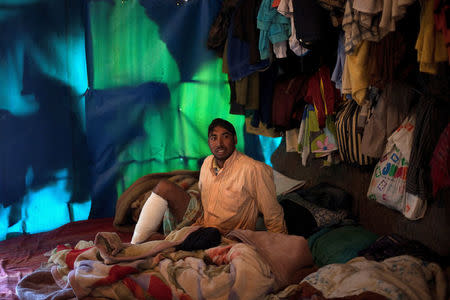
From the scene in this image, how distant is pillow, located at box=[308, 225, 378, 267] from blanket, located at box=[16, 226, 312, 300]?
1.09ft

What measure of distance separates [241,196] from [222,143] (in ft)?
1.19

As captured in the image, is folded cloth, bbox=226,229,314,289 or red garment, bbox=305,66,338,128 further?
red garment, bbox=305,66,338,128

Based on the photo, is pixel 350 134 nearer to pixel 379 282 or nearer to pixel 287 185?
pixel 287 185

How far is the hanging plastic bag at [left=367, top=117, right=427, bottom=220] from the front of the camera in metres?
2.25

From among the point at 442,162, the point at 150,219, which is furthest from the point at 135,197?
the point at 442,162

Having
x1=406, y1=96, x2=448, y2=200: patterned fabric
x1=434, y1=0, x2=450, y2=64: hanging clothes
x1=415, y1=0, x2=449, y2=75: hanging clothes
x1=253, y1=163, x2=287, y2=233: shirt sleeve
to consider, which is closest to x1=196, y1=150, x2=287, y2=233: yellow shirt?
x1=253, y1=163, x2=287, y2=233: shirt sleeve

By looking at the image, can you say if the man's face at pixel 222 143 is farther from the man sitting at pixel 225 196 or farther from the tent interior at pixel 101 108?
the tent interior at pixel 101 108

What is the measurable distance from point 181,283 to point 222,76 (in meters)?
2.44

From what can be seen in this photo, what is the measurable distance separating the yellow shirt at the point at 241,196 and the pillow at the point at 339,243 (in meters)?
0.29

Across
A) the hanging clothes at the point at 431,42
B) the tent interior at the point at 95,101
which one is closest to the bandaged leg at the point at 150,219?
the tent interior at the point at 95,101

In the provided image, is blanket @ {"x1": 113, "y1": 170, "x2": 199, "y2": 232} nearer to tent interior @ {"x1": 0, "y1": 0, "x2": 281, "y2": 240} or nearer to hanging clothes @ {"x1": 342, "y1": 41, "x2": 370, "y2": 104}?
tent interior @ {"x1": 0, "y1": 0, "x2": 281, "y2": 240}

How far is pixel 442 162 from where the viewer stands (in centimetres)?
188

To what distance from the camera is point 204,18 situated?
377cm

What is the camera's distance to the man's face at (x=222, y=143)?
8.57 feet
